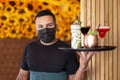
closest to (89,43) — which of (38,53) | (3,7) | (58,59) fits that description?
(58,59)

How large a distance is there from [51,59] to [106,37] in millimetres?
521

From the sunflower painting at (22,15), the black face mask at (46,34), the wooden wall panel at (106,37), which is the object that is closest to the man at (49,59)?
the black face mask at (46,34)

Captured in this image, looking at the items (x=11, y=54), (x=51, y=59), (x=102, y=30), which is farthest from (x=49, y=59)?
(x=11, y=54)

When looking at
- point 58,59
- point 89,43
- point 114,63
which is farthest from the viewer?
point 114,63

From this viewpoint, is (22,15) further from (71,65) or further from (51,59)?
(71,65)

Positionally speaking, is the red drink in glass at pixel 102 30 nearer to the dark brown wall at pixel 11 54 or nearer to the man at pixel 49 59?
the man at pixel 49 59

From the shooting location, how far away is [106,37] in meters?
2.56

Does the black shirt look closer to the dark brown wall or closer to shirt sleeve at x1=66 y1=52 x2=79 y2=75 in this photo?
shirt sleeve at x1=66 y1=52 x2=79 y2=75

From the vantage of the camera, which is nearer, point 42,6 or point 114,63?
point 114,63

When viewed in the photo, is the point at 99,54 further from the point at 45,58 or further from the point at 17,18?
the point at 17,18

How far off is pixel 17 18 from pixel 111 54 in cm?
101

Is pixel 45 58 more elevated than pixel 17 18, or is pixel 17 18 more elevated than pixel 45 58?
pixel 17 18

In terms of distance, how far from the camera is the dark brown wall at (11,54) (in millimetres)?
3018

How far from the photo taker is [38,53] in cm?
241
